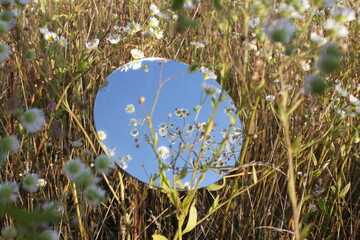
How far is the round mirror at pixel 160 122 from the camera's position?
3.62ft

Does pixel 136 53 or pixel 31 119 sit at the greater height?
pixel 136 53

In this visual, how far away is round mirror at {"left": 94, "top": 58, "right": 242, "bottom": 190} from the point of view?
1.10 meters

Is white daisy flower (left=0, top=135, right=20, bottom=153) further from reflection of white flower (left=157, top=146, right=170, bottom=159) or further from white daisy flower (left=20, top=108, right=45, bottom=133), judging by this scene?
reflection of white flower (left=157, top=146, right=170, bottom=159)

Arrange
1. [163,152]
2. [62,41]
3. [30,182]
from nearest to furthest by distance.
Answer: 1. [30,182]
2. [163,152]
3. [62,41]

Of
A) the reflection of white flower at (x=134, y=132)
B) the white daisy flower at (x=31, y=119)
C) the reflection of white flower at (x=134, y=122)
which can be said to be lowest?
the white daisy flower at (x=31, y=119)

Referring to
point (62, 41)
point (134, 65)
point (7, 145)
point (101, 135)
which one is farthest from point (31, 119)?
point (62, 41)

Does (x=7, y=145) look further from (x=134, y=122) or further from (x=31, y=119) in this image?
(x=134, y=122)

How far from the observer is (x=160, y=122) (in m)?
1.15

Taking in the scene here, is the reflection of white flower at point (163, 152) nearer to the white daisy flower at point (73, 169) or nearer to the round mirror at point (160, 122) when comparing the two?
the round mirror at point (160, 122)

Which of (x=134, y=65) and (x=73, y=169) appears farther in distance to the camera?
(x=134, y=65)

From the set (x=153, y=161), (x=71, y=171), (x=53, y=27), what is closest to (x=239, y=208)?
(x=153, y=161)

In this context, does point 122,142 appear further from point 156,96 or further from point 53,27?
point 53,27

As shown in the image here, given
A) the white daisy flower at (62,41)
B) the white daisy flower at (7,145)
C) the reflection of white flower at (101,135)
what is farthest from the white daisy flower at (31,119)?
the white daisy flower at (62,41)

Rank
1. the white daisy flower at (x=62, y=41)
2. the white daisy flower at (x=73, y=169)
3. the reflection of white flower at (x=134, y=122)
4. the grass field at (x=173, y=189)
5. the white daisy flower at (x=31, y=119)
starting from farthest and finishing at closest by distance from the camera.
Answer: the white daisy flower at (x=62, y=41) → the reflection of white flower at (x=134, y=122) → the grass field at (x=173, y=189) → the white daisy flower at (x=31, y=119) → the white daisy flower at (x=73, y=169)
